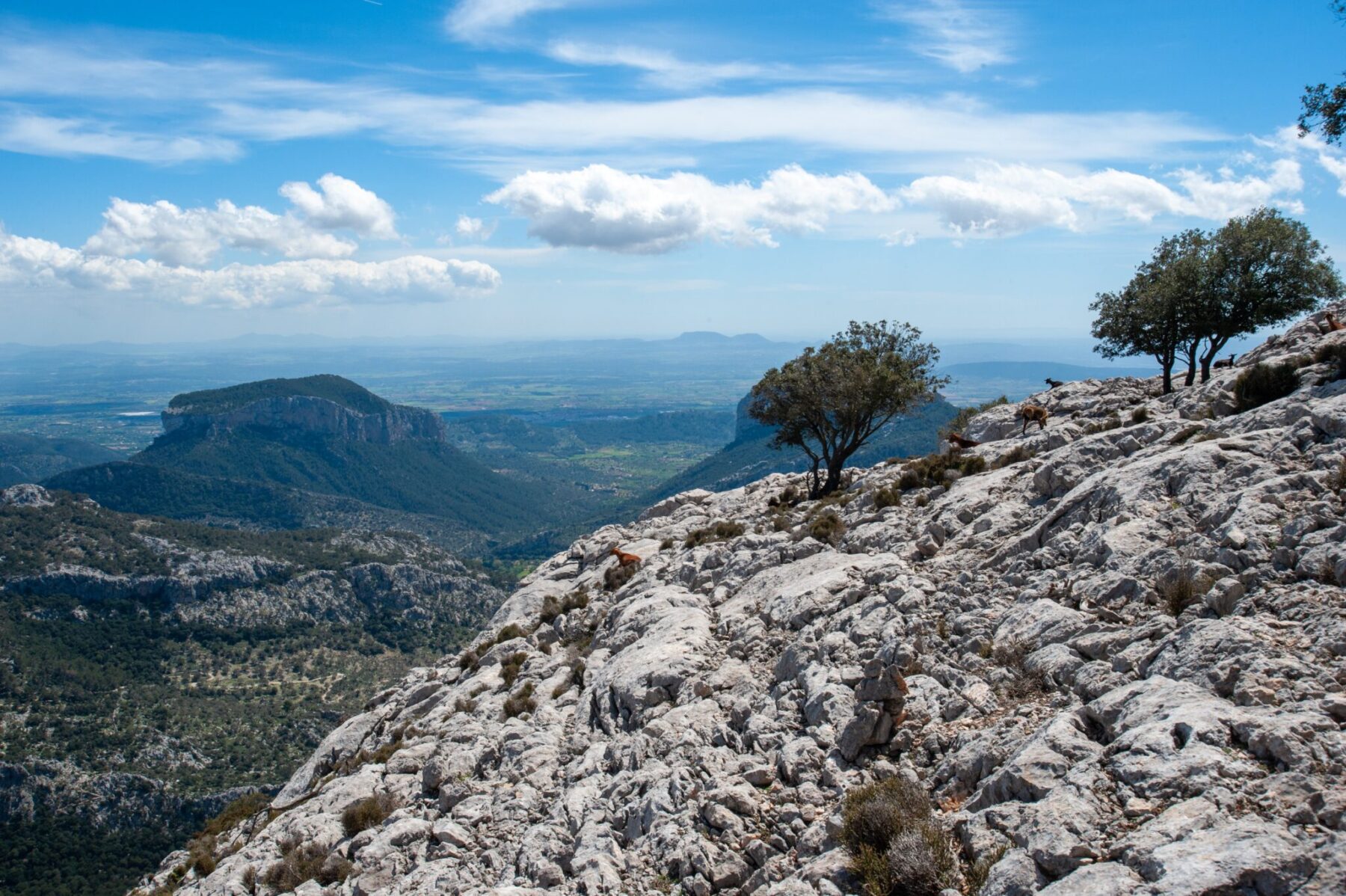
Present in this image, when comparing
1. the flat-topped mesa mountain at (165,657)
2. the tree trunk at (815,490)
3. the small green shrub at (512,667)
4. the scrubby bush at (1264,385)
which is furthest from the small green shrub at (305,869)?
the flat-topped mesa mountain at (165,657)

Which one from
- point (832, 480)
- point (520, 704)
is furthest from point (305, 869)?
point (832, 480)

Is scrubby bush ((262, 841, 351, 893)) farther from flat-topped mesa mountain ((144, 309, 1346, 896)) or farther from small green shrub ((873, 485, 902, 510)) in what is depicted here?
small green shrub ((873, 485, 902, 510))

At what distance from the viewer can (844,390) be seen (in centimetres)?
2866

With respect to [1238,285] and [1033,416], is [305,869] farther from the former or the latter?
[1238,285]

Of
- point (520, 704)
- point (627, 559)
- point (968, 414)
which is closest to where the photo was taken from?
point (520, 704)

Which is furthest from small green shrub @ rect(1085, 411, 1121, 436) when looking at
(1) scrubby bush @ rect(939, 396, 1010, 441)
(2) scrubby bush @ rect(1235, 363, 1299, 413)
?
(1) scrubby bush @ rect(939, 396, 1010, 441)

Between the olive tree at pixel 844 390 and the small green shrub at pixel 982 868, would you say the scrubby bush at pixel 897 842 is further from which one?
the olive tree at pixel 844 390

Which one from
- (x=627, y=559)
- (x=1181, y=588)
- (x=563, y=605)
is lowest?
(x=563, y=605)

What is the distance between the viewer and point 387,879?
1248 cm

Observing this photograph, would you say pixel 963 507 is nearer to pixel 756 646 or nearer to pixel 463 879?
pixel 756 646

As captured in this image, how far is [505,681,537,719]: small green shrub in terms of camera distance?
17.3m

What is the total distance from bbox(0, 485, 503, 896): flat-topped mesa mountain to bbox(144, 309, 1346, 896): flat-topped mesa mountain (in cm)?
5997

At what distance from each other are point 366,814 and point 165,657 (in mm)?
98871

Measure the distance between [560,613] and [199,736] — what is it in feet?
238
